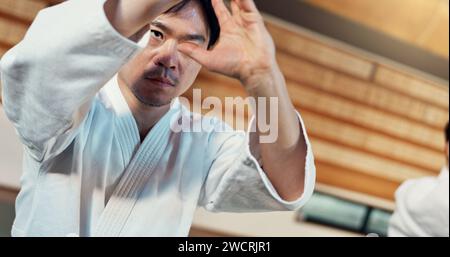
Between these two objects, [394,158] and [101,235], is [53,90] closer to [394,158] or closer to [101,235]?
[101,235]

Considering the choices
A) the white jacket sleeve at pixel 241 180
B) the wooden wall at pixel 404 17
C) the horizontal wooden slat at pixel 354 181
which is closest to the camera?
the white jacket sleeve at pixel 241 180

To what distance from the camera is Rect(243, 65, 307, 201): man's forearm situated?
26.0 inches

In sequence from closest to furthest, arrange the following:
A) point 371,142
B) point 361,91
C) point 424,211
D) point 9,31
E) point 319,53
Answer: point 424,211
point 9,31
point 319,53
point 361,91
point 371,142

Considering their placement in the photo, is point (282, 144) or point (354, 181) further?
point (354, 181)

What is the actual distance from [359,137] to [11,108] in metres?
2.61

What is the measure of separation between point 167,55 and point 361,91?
2355 mm

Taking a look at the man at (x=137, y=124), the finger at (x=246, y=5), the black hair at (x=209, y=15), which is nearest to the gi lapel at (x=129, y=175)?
the man at (x=137, y=124)

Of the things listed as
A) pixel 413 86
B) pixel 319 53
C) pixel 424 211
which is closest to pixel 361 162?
pixel 413 86

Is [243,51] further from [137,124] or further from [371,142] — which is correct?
[371,142]

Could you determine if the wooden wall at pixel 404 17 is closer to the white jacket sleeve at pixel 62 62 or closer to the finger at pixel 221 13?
the finger at pixel 221 13

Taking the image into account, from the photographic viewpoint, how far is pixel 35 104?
2.16ft

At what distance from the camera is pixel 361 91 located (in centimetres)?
293

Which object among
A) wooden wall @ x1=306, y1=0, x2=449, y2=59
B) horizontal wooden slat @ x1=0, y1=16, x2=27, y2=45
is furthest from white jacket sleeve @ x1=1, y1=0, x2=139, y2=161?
wooden wall @ x1=306, y1=0, x2=449, y2=59

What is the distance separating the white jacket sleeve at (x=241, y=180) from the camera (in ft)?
2.54
